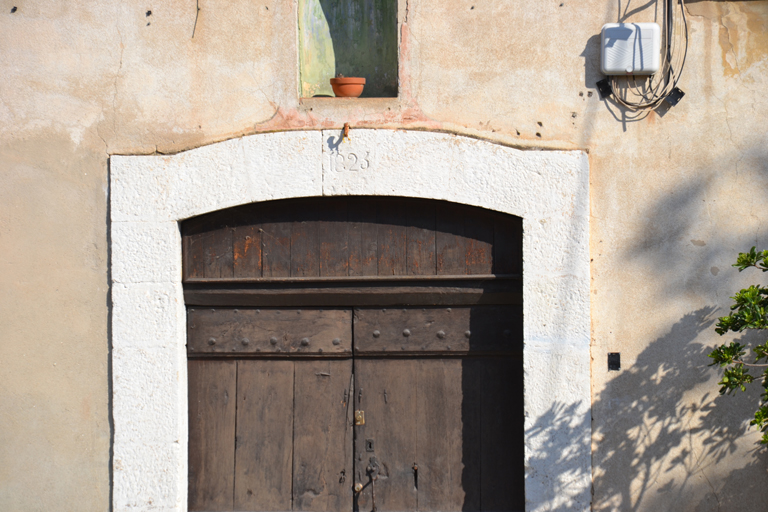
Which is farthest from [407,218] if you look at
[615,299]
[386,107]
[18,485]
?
[18,485]

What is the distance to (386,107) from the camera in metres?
2.94

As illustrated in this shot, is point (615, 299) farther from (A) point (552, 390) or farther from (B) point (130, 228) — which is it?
(B) point (130, 228)

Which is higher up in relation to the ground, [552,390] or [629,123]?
[629,123]

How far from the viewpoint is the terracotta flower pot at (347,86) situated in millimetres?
2979

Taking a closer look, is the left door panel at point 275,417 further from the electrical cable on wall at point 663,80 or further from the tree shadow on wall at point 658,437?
the electrical cable on wall at point 663,80

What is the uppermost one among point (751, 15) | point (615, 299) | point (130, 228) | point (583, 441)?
point (751, 15)

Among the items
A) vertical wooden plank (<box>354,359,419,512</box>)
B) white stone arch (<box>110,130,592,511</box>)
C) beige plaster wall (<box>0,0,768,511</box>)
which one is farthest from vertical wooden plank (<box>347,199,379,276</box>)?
vertical wooden plank (<box>354,359,419,512</box>)

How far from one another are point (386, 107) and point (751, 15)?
1.82 m

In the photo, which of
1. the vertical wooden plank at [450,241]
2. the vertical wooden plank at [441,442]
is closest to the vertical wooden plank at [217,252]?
the vertical wooden plank at [450,241]

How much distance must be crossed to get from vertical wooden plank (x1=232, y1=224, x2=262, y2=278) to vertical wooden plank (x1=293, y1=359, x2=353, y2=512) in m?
0.64

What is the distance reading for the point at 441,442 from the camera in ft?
9.96

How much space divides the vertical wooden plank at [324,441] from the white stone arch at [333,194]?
1.99 ft

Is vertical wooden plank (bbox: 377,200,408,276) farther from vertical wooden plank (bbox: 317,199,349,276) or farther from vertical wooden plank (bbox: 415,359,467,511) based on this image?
vertical wooden plank (bbox: 415,359,467,511)

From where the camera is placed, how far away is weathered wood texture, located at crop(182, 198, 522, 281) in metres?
3.01
